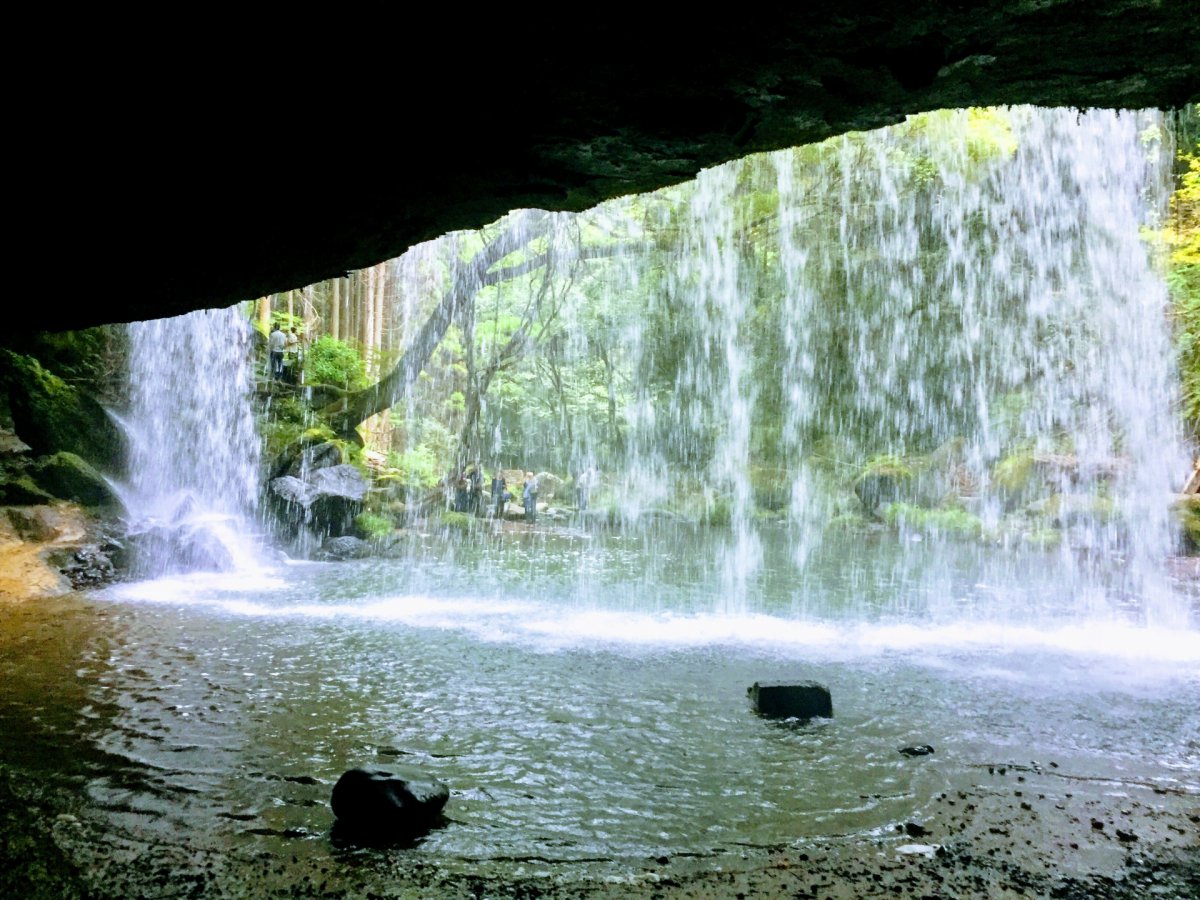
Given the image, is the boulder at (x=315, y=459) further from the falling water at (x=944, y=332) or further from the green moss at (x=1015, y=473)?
the green moss at (x=1015, y=473)

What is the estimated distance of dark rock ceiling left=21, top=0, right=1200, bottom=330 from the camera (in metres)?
3.11

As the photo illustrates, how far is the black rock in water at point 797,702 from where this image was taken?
6062mm

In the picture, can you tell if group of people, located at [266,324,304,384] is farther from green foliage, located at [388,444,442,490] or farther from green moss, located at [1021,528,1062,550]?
green moss, located at [1021,528,1062,550]


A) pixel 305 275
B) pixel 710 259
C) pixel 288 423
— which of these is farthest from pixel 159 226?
pixel 710 259

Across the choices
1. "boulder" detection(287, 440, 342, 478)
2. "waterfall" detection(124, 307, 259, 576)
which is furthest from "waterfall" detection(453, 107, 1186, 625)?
"waterfall" detection(124, 307, 259, 576)

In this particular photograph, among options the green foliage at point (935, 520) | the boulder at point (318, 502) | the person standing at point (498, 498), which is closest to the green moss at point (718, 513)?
the green foliage at point (935, 520)

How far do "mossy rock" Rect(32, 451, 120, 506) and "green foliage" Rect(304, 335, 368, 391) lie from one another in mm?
6216

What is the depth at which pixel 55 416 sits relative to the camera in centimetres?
1391

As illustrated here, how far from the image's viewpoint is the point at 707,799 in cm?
458

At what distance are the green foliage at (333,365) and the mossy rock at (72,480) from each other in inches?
245

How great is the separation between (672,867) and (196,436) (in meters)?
15.4

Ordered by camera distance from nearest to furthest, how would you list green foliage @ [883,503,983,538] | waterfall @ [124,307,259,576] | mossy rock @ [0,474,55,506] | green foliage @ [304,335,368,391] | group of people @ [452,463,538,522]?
mossy rock @ [0,474,55,506], waterfall @ [124,307,259,576], green foliage @ [304,335,368,391], green foliage @ [883,503,983,538], group of people @ [452,463,538,522]

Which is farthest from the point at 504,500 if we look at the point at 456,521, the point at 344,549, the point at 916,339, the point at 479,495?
the point at 916,339

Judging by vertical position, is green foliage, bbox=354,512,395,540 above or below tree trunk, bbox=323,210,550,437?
below
